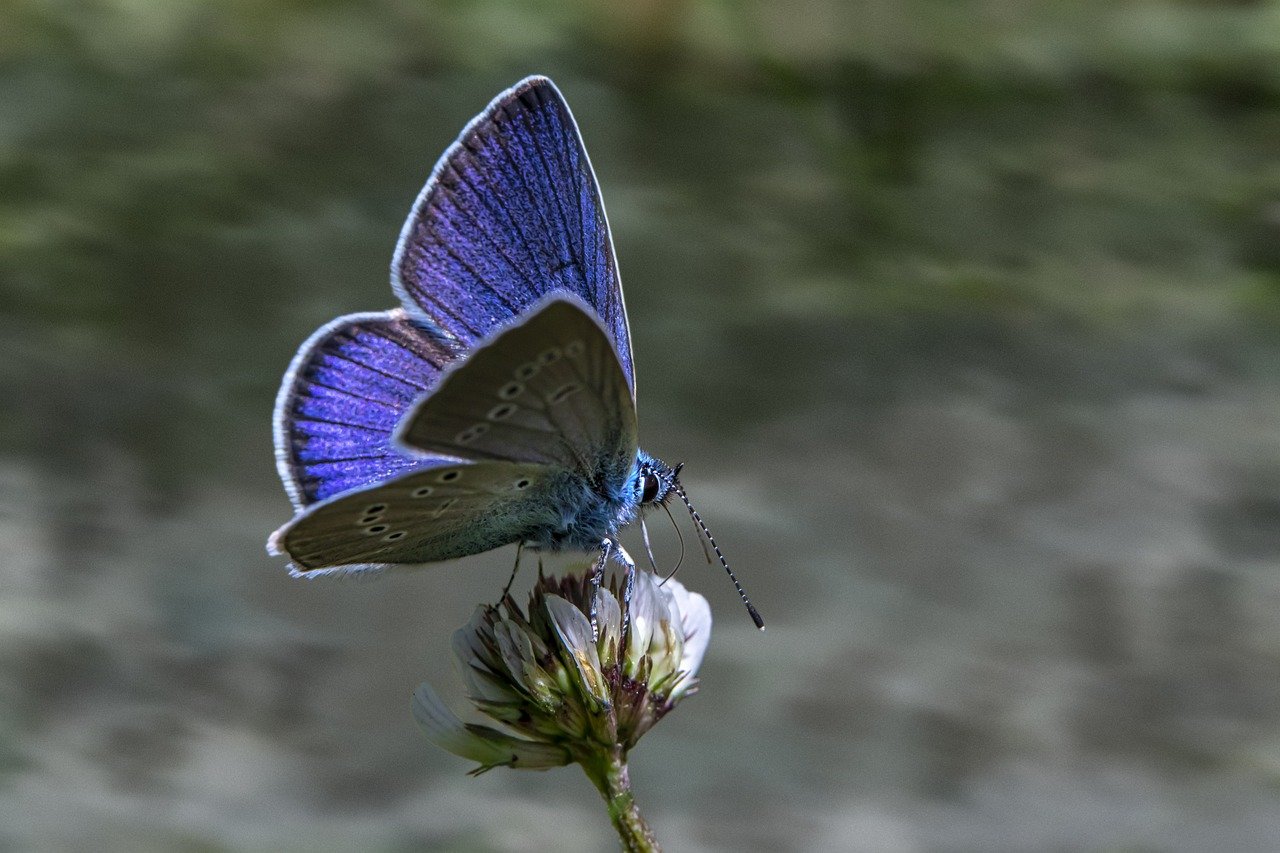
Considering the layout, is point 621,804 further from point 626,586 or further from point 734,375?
→ point 734,375

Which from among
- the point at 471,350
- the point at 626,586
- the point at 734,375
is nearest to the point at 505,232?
the point at 471,350

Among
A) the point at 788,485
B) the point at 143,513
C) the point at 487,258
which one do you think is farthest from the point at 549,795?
the point at 487,258

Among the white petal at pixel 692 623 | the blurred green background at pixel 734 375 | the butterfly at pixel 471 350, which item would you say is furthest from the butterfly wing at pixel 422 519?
the blurred green background at pixel 734 375

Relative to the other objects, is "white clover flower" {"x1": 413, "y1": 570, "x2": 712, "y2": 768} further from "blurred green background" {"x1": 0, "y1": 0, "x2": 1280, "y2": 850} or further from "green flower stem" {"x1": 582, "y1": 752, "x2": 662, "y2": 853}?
"blurred green background" {"x1": 0, "y1": 0, "x2": 1280, "y2": 850}

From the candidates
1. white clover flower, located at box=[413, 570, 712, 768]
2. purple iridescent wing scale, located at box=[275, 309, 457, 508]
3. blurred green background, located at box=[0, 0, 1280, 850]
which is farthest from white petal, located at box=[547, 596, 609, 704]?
blurred green background, located at box=[0, 0, 1280, 850]

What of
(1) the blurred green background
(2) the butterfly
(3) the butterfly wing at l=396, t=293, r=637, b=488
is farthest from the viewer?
(1) the blurred green background

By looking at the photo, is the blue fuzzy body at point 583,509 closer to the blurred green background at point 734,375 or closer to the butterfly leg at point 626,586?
the butterfly leg at point 626,586

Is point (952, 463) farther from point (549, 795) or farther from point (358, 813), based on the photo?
point (358, 813)
